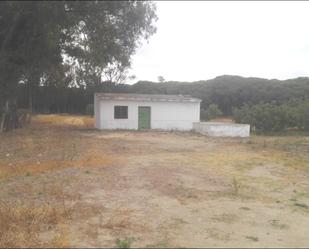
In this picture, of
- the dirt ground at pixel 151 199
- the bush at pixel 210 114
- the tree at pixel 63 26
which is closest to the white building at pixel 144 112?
the bush at pixel 210 114

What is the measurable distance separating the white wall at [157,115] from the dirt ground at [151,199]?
44.5 ft

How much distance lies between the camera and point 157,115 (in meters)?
32.8

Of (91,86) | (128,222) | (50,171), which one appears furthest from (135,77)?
(128,222)

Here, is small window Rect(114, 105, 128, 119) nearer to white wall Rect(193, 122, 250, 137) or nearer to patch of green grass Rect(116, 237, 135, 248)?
white wall Rect(193, 122, 250, 137)

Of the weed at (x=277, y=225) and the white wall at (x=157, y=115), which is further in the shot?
the white wall at (x=157, y=115)

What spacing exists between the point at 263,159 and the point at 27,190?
9881mm

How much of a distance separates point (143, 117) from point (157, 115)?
1015 mm

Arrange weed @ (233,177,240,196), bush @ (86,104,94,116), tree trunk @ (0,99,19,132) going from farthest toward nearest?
bush @ (86,104,94,116), tree trunk @ (0,99,19,132), weed @ (233,177,240,196)

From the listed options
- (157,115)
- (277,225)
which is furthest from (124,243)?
(157,115)

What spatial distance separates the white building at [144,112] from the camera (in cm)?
3181

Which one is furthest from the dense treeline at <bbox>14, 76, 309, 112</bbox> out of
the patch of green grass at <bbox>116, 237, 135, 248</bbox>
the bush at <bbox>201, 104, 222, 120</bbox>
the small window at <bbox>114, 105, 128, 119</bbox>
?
the patch of green grass at <bbox>116, 237, 135, 248</bbox>

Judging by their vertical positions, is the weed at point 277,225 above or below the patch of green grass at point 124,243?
below

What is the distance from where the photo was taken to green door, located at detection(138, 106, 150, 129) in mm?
32594

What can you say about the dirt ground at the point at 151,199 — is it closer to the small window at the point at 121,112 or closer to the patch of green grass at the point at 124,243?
the patch of green grass at the point at 124,243
